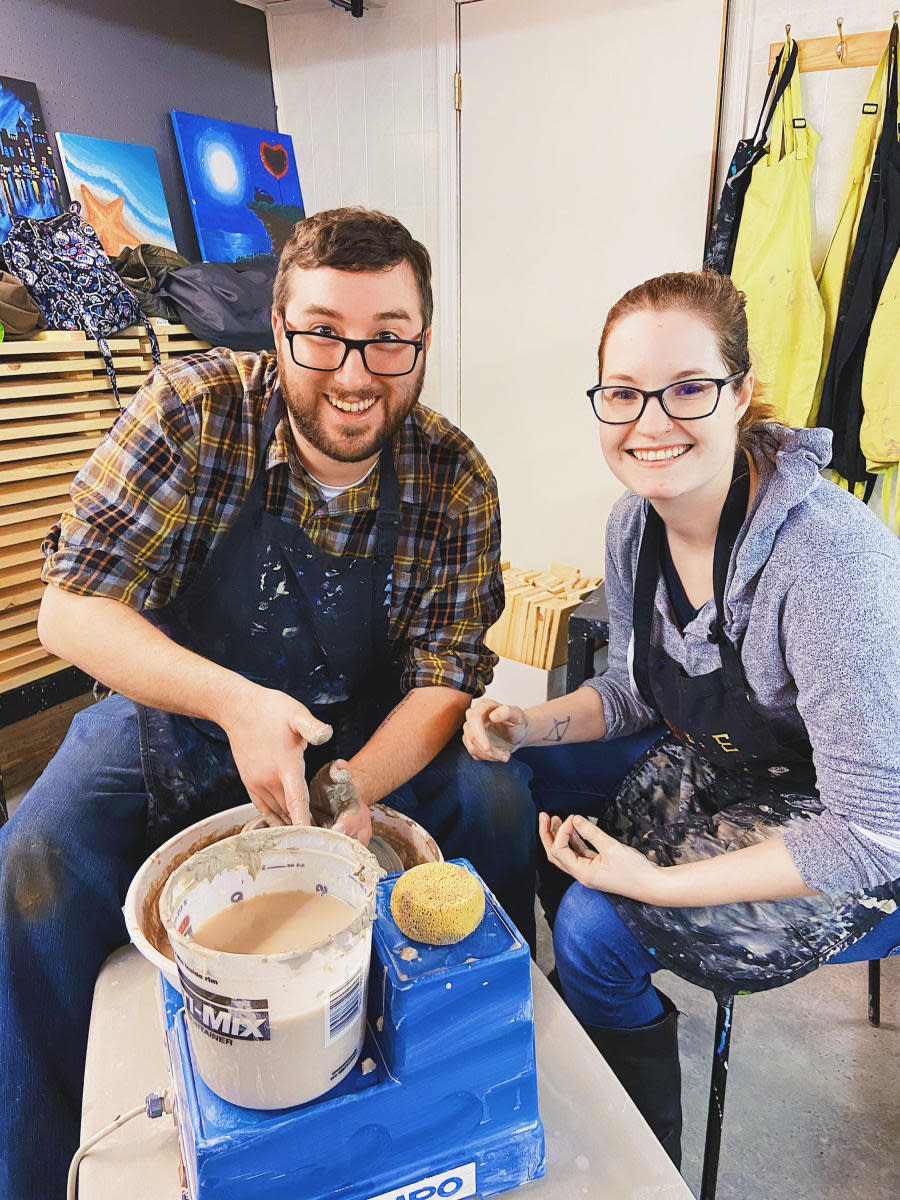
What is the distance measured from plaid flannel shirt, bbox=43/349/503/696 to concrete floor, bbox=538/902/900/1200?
3.24ft

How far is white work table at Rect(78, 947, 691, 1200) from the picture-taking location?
36.5 inches

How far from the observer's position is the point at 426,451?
172 centimetres

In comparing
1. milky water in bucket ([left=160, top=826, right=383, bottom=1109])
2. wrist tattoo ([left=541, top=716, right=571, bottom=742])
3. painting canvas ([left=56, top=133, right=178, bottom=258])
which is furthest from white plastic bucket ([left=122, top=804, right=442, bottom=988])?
painting canvas ([left=56, top=133, right=178, bottom=258])

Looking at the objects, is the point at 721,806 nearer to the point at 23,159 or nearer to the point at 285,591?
the point at 285,591

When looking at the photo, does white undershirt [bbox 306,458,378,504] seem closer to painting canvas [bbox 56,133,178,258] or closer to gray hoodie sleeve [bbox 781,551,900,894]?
gray hoodie sleeve [bbox 781,551,900,894]

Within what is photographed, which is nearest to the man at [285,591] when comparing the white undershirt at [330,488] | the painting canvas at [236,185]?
the white undershirt at [330,488]

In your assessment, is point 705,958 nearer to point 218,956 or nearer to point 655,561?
point 655,561

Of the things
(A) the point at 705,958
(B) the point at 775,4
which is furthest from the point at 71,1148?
(B) the point at 775,4

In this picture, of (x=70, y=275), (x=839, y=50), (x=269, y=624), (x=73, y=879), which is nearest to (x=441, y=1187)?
(x=73, y=879)

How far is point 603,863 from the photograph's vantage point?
1.30 metres

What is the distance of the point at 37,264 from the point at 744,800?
9.50 feet

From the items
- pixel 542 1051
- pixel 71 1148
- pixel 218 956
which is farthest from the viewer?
pixel 71 1148

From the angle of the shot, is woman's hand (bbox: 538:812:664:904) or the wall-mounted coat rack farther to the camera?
the wall-mounted coat rack

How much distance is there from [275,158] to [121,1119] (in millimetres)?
4253
